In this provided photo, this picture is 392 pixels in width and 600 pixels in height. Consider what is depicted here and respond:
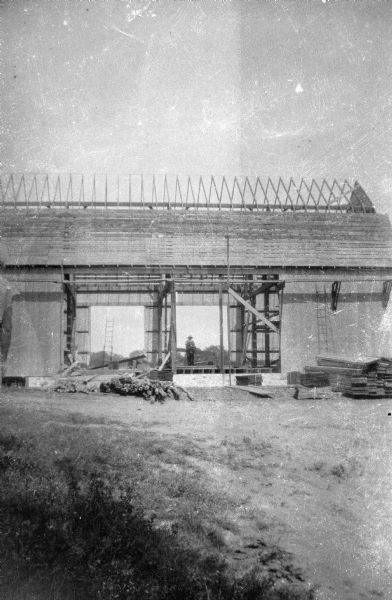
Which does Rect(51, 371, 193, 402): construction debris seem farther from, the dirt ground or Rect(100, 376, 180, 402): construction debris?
the dirt ground

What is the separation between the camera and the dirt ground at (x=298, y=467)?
16.8 ft

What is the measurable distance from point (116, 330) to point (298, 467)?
24.4 meters

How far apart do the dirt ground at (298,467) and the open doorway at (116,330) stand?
614 inches

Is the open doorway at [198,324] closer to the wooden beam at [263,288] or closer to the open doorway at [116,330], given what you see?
the open doorway at [116,330]

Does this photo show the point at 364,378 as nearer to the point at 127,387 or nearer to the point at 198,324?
the point at 127,387

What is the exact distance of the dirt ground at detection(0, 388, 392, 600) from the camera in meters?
Answer: 5.11

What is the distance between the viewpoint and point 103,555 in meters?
4.46

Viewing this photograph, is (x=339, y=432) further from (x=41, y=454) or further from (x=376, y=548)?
(x=41, y=454)

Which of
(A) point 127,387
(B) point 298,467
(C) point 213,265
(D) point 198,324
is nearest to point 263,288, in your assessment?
(C) point 213,265

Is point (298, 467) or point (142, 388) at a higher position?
point (142, 388)

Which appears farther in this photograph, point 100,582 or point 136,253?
point 136,253

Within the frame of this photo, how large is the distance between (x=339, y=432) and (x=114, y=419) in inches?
223

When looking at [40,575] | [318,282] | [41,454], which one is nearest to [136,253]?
[318,282]

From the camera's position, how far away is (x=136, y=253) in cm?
2156
